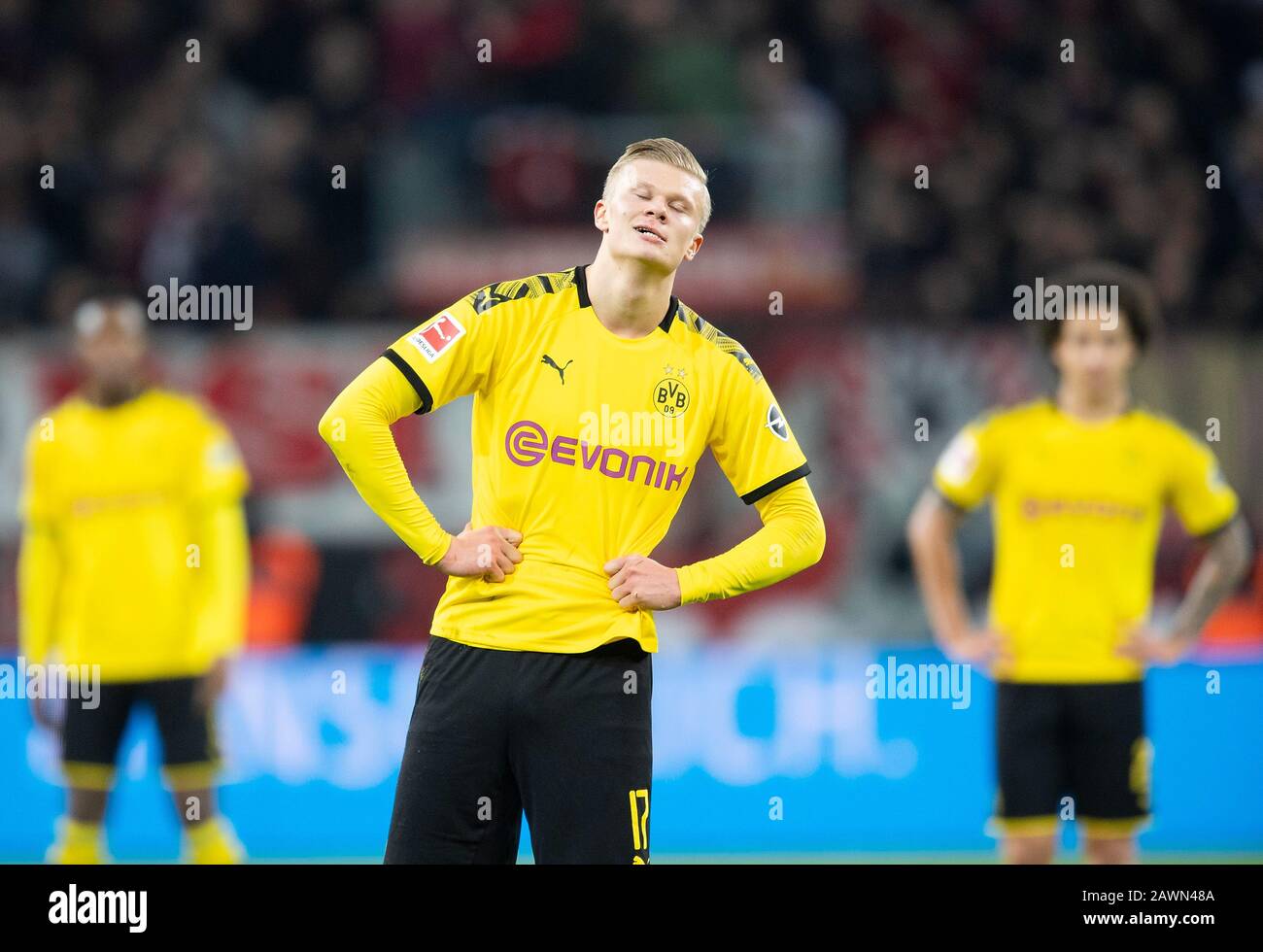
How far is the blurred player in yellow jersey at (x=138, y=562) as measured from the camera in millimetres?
6723

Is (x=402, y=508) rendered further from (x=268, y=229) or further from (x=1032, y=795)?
(x=268, y=229)

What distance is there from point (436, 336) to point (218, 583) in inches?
132

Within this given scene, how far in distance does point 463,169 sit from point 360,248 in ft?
2.67

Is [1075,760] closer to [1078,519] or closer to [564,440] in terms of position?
[1078,519]

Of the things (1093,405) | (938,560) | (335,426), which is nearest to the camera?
(335,426)

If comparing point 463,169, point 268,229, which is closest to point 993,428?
point 463,169

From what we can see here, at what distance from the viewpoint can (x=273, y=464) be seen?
8758 millimetres

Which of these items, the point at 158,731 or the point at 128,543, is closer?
the point at 158,731

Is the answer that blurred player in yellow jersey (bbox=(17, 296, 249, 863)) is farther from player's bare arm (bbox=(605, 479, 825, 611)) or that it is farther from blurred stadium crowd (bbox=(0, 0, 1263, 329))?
player's bare arm (bbox=(605, 479, 825, 611))

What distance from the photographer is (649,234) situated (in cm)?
375

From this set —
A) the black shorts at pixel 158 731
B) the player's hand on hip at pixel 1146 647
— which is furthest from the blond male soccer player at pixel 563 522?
the black shorts at pixel 158 731

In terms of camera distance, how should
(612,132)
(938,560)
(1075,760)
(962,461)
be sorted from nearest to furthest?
(1075,760) → (962,461) → (938,560) → (612,132)

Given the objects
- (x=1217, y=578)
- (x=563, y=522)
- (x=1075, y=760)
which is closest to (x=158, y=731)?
(x=563, y=522)

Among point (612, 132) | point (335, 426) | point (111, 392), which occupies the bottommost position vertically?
point (335, 426)
